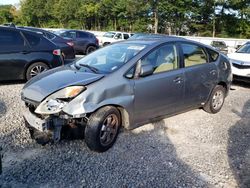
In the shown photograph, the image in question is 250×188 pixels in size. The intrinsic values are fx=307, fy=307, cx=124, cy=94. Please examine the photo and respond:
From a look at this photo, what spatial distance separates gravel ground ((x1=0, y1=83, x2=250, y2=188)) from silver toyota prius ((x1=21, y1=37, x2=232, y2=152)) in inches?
9.8

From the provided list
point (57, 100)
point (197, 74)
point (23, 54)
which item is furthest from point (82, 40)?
point (57, 100)

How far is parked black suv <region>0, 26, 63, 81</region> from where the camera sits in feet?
24.8

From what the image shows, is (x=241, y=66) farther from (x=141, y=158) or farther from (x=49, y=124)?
(x=49, y=124)

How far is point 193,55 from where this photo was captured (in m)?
5.71

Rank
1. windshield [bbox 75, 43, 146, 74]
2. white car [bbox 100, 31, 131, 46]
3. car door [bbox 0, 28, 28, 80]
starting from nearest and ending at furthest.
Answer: windshield [bbox 75, 43, 146, 74] → car door [bbox 0, 28, 28, 80] → white car [bbox 100, 31, 131, 46]

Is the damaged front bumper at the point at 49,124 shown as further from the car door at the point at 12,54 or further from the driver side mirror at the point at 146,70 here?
the car door at the point at 12,54

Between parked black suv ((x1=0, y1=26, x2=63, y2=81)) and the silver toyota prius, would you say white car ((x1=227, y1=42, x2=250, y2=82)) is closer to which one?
the silver toyota prius

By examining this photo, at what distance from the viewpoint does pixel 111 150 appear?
4.39 metres

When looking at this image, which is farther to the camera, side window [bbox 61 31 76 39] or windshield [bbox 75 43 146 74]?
side window [bbox 61 31 76 39]

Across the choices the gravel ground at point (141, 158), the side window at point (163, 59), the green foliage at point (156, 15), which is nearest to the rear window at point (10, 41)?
the gravel ground at point (141, 158)

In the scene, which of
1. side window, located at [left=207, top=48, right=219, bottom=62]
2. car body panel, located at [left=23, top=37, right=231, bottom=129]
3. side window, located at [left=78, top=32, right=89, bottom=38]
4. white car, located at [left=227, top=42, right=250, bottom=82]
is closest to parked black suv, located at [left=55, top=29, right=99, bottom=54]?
side window, located at [left=78, top=32, right=89, bottom=38]

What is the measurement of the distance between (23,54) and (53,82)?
3.87 m

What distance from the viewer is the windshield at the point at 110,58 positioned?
469 centimetres

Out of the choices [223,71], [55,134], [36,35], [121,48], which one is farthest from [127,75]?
[36,35]
